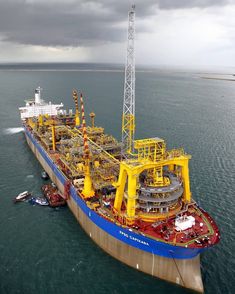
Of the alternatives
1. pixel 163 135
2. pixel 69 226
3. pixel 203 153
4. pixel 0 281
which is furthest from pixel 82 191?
pixel 163 135

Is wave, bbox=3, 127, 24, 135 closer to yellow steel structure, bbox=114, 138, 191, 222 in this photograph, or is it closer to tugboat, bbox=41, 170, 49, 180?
tugboat, bbox=41, 170, 49, 180

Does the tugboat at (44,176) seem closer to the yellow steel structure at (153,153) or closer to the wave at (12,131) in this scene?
the yellow steel structure at (153,153)

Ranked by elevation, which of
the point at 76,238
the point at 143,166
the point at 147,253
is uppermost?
the point at 143,166

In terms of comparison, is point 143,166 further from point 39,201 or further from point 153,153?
point 39,201

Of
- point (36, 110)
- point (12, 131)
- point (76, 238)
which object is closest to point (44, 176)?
point (76, 238)

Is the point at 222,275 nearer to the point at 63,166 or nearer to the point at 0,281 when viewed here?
the point at 0,281

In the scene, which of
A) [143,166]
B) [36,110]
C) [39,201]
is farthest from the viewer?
[36,110]

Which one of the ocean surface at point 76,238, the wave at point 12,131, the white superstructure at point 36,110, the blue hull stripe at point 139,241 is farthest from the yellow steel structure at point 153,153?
the wave at point 12,131
